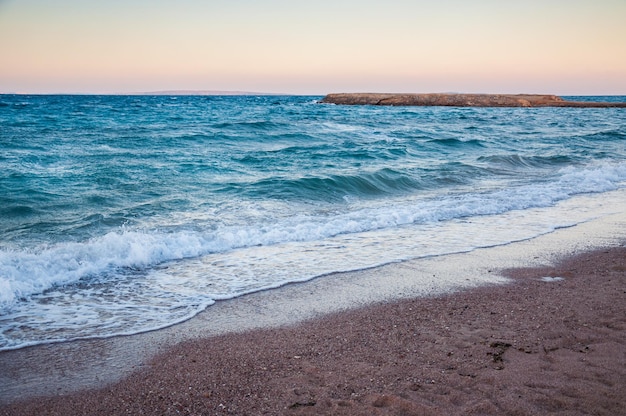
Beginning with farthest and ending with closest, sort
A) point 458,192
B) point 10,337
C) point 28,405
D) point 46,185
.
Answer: point 458,192 → point 46,185 → point 10,337 → point 28,405

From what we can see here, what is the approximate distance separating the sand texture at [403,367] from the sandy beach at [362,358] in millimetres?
12

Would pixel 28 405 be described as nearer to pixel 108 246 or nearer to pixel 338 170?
pixel 108 246

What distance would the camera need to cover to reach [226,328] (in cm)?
455

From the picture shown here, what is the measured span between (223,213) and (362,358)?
6.27 metres

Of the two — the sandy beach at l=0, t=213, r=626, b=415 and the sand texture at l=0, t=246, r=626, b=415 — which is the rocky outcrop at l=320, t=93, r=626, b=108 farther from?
the sand texture at l=0, t=246, r=626, b=415

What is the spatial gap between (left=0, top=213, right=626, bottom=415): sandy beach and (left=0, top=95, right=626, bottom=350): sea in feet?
1.76

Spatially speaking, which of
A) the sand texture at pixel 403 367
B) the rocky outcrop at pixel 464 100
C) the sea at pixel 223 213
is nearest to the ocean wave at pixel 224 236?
the sea at pixel 223 213

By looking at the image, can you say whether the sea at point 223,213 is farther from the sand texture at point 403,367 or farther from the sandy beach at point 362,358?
the sand texture at point 403,367

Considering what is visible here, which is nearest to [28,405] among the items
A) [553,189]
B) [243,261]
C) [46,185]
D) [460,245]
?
[243,261]

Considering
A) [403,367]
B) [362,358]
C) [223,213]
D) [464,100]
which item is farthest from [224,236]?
[464,100]

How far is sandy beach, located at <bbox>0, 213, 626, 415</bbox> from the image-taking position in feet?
10.6

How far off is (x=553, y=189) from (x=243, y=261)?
893 cm

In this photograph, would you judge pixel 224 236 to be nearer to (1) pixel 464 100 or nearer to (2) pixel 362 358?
(2) pixel 362 358

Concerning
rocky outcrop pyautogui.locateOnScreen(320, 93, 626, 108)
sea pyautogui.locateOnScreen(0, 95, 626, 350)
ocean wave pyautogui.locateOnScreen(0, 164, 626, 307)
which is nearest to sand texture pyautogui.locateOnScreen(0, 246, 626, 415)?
sea pyautogui.locateOnScreen(0, 95, 626, 350)
